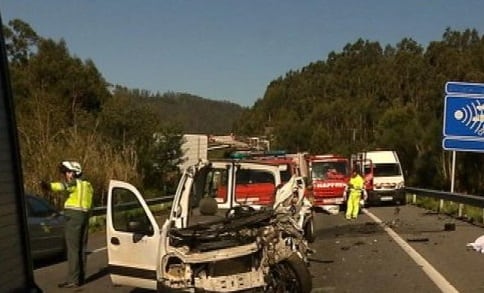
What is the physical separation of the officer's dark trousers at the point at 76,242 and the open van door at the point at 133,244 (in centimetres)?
118

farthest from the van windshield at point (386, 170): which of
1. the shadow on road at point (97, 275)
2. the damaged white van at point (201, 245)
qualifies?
the damaged white van at point (201, 245)

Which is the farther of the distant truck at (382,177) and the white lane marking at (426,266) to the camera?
the distant truck at (382,177)

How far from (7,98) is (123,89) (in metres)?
54.7

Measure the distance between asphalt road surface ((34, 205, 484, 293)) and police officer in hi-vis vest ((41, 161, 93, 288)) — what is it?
0.77 ft

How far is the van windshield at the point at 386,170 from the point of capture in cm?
3506

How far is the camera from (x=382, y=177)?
3456cm

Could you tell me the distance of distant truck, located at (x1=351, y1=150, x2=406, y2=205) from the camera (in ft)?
111

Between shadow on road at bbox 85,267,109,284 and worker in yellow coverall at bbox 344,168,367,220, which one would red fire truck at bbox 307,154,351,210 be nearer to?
worker in yellow coverall at bbox 344,168,367,220

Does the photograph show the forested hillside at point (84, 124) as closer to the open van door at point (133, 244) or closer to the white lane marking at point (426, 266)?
the open van door at point (133, 244)

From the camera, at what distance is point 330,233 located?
19172 millimetres

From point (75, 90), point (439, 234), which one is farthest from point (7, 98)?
point (75, 90)

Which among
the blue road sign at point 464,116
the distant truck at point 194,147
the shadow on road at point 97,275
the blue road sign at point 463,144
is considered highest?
the blue road sign at point 464,116

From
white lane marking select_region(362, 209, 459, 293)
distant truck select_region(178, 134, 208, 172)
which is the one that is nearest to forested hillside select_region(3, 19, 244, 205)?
distant truck select_region(178, 134, 208, 172)

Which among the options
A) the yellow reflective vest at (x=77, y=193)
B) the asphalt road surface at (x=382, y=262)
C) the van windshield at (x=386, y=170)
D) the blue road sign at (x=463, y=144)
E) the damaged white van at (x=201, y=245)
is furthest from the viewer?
the van windshield at (x=386, y=170)
